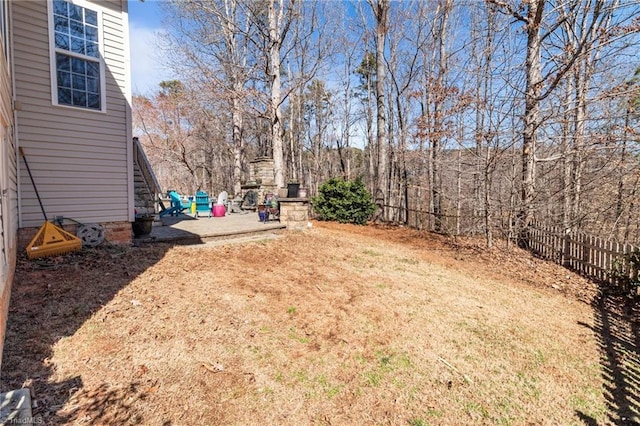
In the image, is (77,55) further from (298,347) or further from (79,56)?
(298,347)

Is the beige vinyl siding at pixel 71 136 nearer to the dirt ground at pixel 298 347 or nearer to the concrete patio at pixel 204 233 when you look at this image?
the concrete patio at pixel 204 233

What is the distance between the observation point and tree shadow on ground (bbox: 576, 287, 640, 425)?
2.40m

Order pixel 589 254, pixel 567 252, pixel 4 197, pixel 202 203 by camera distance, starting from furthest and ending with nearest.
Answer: pixel 202 203, pixel 567 252, pixel 589 254, pixel 4 197

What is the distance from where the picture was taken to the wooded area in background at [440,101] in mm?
6703

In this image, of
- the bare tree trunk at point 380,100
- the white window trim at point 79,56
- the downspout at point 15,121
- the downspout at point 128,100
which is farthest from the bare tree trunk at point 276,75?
the downspout at point 15,121

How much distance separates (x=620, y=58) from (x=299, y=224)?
9.66 meters

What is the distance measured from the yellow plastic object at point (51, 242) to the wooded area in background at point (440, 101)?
6.47m

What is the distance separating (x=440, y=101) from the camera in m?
9.98

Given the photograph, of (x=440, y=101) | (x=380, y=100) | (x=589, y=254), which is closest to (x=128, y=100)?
(x=440, y=101)

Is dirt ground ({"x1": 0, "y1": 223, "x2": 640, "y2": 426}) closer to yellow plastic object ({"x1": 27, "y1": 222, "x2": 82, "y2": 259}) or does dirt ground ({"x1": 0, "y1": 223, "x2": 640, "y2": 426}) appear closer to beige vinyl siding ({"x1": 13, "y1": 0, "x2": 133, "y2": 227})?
yellow plastic object ({"x1": 27, "y1": 222, "x2": 82, "y2": 259})

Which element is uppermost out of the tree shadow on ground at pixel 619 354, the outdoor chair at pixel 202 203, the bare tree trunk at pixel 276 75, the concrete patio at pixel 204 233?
the bare tree trunk at pixel 276 75

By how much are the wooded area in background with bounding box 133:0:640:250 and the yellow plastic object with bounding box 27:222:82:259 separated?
6.47 m

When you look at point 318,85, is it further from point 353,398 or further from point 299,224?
point 353,398

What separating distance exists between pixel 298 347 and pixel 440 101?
973 cm
